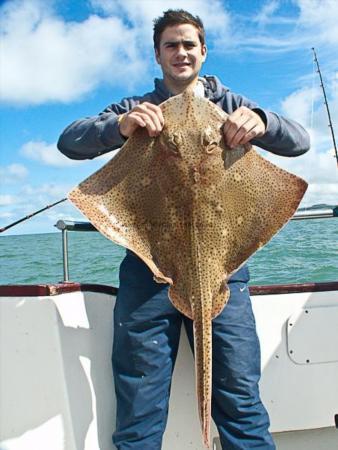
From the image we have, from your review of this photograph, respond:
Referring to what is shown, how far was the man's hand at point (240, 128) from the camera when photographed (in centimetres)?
221

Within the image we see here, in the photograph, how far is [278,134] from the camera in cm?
255

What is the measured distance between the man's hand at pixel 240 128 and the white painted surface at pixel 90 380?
1.20 metres

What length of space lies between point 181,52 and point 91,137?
75 centimetres

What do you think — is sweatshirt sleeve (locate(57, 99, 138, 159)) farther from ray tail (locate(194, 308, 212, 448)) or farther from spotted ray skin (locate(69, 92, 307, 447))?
ray tail (locate(194, 308, 212, 448))

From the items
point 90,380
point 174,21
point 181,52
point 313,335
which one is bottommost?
point 90,380

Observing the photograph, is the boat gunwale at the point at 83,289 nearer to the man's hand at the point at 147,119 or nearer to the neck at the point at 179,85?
the man's hand at the point at 147,119

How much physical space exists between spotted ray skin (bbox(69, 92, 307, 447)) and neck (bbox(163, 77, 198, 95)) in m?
0.58

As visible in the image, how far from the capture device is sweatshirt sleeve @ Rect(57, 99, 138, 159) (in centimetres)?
246

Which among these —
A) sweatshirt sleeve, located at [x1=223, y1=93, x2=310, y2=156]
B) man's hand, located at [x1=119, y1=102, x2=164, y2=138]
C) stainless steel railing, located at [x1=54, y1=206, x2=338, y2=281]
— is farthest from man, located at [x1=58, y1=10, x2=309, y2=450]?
stainless steel railing, located at [x1=54, y1=206, x2=338, y2=281]

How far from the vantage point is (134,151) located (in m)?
2.29

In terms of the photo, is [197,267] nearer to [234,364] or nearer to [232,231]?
[232,231]

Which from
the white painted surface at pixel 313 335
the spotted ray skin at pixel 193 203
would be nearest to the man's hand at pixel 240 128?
the spotted ray skin at pixel 193 203

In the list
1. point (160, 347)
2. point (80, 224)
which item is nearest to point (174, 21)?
point (80, 224)

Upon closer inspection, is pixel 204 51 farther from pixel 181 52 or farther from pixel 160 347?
pixel 160 347
